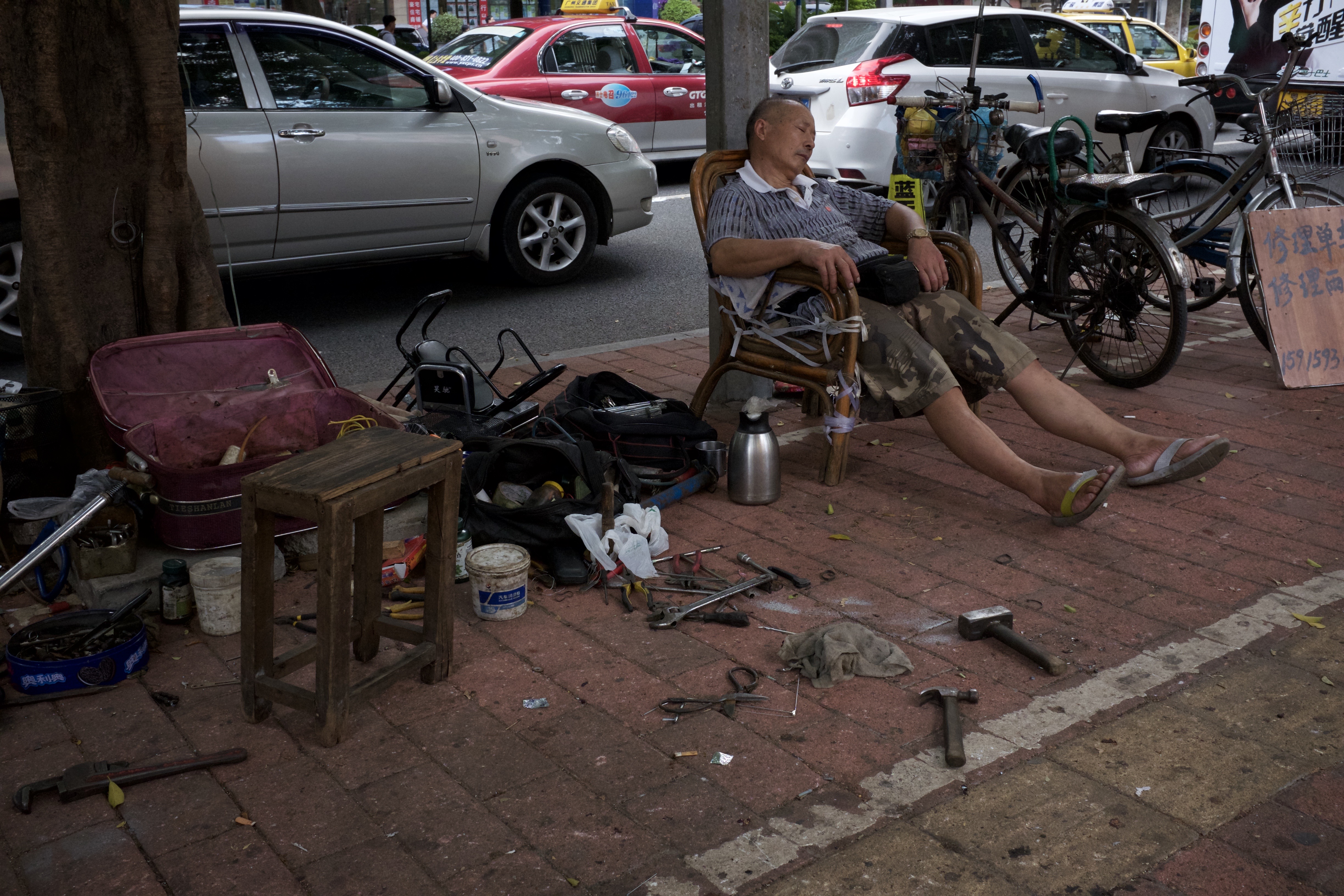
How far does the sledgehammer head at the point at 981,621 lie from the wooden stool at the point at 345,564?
1.35 meters

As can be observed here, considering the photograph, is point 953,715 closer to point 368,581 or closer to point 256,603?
point 368,581

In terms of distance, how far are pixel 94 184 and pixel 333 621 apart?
2.20 meters

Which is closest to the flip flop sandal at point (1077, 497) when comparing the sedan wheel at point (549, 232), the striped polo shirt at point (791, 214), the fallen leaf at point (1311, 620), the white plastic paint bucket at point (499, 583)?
the fallen leaf at point (1311, 620)

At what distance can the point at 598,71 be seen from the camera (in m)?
10.9

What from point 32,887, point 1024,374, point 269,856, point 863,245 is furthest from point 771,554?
point 32,887

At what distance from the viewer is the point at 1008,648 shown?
9.99ft

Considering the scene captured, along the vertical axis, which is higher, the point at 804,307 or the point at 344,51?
the point at 344,51

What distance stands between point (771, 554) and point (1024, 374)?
3.77 ft

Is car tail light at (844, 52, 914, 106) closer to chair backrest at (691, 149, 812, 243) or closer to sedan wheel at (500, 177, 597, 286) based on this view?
sedan wheel at (500, 177, 597, 286)

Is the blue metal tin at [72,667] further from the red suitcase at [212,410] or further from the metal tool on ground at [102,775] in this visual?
the red suitcase at [212,410]

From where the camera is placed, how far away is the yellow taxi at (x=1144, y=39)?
13383 millimetres

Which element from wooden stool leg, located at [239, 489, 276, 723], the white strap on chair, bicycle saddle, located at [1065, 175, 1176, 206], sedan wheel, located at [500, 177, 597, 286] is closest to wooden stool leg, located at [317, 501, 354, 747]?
wooden stool leg, located at [239, 489, 276, 723]

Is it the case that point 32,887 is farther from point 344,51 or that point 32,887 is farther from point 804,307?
point 344,51

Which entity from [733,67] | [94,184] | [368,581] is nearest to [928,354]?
[733,67]
